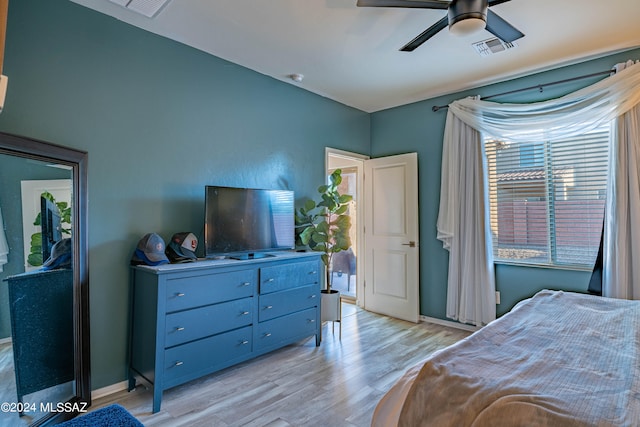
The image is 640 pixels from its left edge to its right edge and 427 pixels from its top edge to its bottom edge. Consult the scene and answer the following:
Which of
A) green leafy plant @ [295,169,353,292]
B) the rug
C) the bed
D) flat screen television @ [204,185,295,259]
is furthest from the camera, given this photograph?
green leafy plant @ [295,169,353,292]

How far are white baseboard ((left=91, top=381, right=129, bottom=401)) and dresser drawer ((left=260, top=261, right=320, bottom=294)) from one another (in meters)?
1.17

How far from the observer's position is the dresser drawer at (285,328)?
2877 millimetres

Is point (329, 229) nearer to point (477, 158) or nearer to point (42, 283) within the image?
point (477, 158)

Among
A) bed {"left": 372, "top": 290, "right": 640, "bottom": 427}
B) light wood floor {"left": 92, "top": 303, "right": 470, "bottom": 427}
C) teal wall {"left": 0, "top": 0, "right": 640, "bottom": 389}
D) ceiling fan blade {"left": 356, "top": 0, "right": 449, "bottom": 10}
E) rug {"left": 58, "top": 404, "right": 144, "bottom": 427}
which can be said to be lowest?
Answer: light wood floor {"left": 92, "top": 303, "right": 470, "bottom": 427}

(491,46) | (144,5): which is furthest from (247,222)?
(491,46)

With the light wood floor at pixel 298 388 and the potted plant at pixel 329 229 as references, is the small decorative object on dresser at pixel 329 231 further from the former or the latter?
the light wood floor at pixel 298 388

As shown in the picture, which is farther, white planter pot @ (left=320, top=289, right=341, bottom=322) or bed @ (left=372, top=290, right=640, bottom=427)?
white planter pot @ (left=320, top=289, right=341, bottom=322)

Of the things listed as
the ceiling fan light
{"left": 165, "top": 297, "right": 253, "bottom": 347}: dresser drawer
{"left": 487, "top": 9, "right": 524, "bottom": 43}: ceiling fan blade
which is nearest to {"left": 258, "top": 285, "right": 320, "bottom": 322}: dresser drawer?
{"left": 165, "top": 297, "right": 253, "bottom": 347}: dresser drawer

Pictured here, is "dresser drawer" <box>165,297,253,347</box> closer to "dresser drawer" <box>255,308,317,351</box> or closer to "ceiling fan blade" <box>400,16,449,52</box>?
"dresser drawer" <box>255,308,317,351</box>

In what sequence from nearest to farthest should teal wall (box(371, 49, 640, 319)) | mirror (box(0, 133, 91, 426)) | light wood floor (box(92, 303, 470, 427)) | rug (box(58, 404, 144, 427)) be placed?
rug (box(58, 404, 144, 427))
mirror (box(0, 133, 91, 426))
light wood floor (box(92, 303, 470, 427))
teal wall (box(371, 49, 640, 319))

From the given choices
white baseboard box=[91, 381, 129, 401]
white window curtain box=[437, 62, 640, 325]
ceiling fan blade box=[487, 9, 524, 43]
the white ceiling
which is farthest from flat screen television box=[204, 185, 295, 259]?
ceiling fan blade box=[487, 9, 524, 43]

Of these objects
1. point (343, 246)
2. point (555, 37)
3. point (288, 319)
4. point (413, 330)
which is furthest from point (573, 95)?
point (288, 319)

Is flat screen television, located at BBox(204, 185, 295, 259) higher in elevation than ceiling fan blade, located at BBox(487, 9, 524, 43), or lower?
lower

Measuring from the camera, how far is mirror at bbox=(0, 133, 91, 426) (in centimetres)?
182
